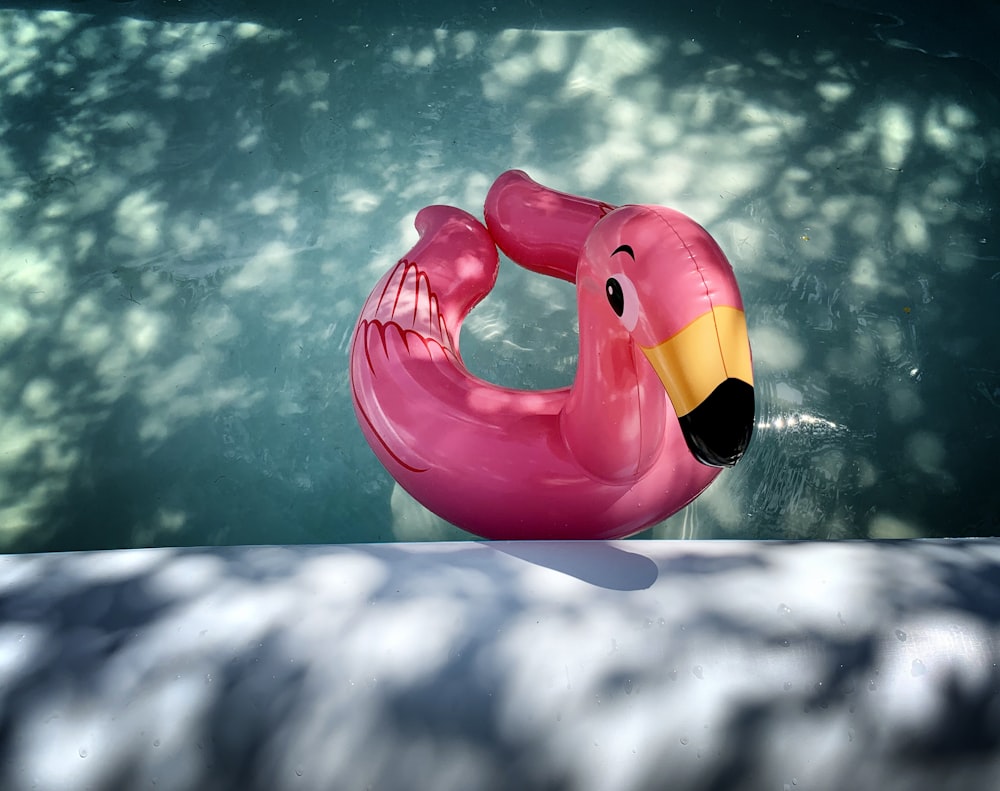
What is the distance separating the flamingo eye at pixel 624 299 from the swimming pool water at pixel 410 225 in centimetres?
90

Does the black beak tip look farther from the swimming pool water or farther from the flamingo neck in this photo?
the swimming pool water

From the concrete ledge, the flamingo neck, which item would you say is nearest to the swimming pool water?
the flamingo neck

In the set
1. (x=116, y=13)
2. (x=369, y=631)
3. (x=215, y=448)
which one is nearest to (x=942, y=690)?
(x=369, y=631)

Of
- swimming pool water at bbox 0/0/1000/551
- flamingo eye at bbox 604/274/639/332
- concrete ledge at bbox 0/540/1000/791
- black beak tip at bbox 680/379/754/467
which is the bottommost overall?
swimming pool water at bbox 0/0/1000/551

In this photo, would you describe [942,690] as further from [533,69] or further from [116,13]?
[116,13]

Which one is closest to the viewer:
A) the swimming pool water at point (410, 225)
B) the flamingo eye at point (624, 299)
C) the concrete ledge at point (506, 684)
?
the concrete ledge at point (506, 684)

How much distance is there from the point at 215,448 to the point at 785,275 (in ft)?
5.42

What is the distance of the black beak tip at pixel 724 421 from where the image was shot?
957 millimetres

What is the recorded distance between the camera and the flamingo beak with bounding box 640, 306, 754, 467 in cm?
96

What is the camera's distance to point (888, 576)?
3.39 ft

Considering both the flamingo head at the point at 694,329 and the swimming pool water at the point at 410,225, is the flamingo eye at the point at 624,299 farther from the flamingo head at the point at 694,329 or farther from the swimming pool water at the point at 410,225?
the swimming pool water at the point at 410,225

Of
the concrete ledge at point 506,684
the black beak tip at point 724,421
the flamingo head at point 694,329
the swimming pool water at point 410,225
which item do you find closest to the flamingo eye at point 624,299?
the flamingo head at point 694,329

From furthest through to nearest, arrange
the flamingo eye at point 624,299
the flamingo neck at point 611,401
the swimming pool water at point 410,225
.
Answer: the swimming pool water at point 410,225
the flamingo neck at point 611,401
the flamingo eye at point 624,299

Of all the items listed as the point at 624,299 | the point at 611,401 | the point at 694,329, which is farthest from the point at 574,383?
the point at 694,329
